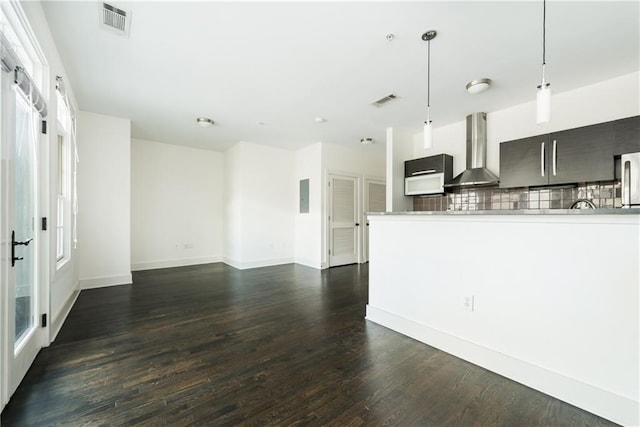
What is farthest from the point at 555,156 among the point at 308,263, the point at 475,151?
the point at 308,263

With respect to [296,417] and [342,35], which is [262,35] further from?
[296,417]

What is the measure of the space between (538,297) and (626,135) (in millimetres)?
2318

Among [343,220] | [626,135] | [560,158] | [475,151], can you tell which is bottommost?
[343,220]

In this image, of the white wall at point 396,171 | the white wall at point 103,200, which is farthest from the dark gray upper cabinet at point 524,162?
the white wall at point 103,200

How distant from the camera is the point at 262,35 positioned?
229 cm

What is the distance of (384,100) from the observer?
362cm

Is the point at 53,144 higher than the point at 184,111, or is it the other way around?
the point at 184,111

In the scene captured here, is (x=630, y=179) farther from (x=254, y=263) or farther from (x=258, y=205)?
(x=254, y=263)

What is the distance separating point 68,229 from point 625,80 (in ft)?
22.3

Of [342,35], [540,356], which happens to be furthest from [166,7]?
[540,356]

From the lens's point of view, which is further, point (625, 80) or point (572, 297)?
point (625, 80)

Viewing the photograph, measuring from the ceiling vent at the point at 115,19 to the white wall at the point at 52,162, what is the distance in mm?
395

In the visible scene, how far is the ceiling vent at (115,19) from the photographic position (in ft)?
6.57

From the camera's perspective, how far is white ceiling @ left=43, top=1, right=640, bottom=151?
80.2 inches
